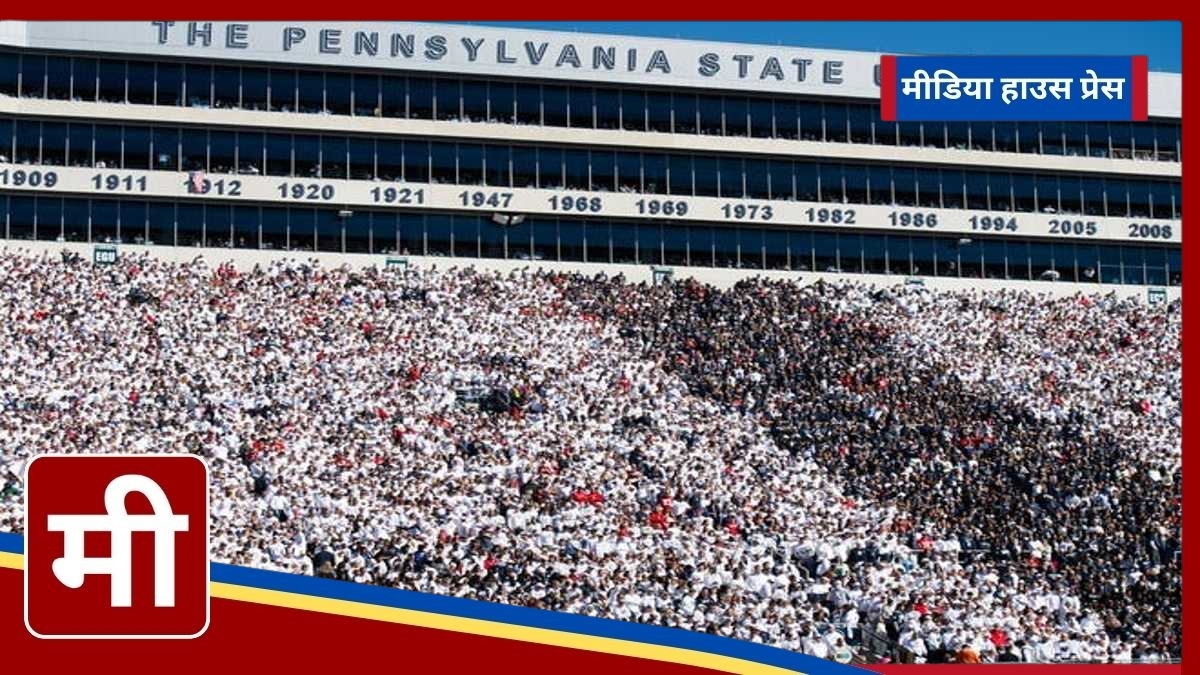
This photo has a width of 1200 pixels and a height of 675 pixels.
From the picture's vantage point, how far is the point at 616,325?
136ft

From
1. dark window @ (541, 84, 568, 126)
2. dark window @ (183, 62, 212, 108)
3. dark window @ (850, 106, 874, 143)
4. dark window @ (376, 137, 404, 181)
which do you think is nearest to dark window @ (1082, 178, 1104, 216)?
dark window @ (850, 106, 874, 143)

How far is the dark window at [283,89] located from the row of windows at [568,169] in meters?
0.79

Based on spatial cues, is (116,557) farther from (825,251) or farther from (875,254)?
(875,254)

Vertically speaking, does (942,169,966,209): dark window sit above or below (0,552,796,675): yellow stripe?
above

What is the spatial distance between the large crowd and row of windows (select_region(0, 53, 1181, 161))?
17.5 feet

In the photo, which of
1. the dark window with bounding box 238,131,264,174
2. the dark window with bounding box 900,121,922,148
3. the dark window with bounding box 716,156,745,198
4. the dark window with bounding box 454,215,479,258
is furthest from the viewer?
the dark window with bounding box 900,121,922,148

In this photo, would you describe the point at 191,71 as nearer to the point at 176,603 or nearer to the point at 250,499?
the point at 250,499

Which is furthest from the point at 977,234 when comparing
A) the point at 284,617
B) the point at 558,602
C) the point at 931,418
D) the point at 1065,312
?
the point at 284,617

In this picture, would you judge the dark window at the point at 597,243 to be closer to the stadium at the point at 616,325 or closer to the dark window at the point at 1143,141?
the stadium at the point at 616,325

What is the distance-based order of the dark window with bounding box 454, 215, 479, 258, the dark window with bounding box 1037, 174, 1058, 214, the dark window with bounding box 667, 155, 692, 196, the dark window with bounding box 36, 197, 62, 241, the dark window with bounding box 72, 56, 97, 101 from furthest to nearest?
1. the dark window with bounding box 1037, 174, 1058, 214
2. the dark window with bounding box 667, 155, 692, 196
3. the dark window with bounding box 454, 215, 479, 258
4. the dark window with bounding box 72, 56, 97, 101
5. the dark window with bounding box 36, 197, 62, 241

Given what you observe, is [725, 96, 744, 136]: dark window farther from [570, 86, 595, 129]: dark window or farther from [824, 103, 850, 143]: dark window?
[570, 86, 595, 129]: dark window

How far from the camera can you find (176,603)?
40.3 feet

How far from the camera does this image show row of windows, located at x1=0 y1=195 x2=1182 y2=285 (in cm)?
4541

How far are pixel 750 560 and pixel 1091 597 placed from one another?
238 inches
